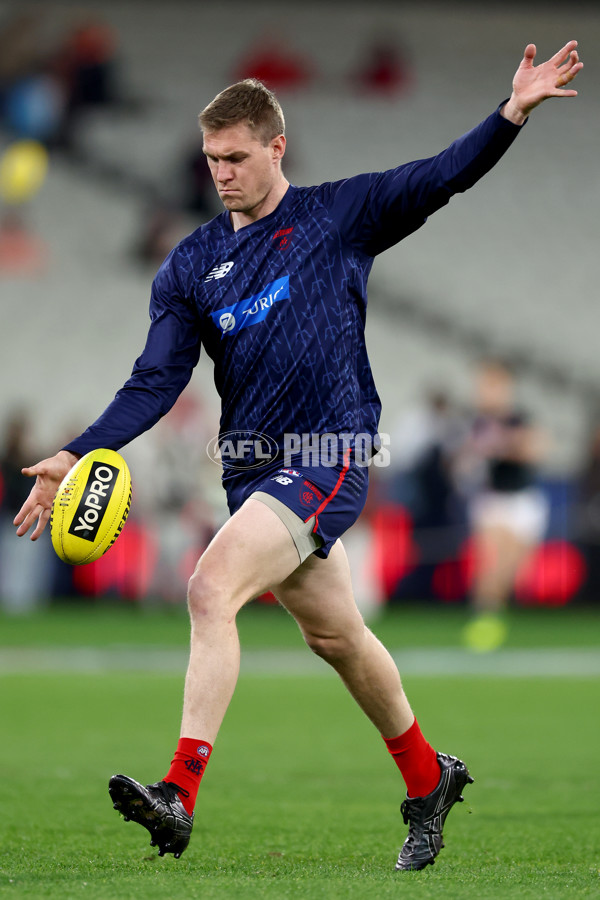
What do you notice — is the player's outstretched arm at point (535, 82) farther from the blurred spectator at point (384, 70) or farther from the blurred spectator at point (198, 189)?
the blurred spectator at point (384, 70)

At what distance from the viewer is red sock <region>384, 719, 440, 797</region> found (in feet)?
16.4

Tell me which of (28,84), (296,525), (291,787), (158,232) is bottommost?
(291,787)

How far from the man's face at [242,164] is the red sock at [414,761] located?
1.99 m

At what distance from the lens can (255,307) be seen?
4.84m

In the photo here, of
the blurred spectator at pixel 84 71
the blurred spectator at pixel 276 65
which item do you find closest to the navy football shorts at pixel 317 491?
the blurred spectator at pixel 84 71

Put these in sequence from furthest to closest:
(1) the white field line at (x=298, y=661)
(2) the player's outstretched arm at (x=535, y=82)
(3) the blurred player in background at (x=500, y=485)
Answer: (3) the blurred player in background at (x=500, y=485) < (1) the white field line at (x=298, y=661) < (2) the player's outstretched arm at (x=535, y=82)

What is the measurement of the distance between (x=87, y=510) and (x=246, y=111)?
1.48 metres

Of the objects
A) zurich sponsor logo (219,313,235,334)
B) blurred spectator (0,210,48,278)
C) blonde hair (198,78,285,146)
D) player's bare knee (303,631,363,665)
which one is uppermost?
blurred spectator (0,210,48,278)

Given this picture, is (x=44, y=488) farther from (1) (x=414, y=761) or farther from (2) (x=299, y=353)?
(1) (x=414, y=761)

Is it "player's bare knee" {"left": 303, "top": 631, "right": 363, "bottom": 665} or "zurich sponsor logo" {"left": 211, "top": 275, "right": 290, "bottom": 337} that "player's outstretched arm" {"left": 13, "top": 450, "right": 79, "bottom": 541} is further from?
"player's bare knee" {"left": 303, "top": 631, "right": 363, "bottom": 665}

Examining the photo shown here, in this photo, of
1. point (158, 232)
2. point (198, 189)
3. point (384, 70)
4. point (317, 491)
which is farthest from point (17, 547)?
point (317, 491)

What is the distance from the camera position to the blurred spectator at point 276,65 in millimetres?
22500

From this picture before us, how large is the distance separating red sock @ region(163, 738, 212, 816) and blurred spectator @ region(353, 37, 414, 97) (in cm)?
1982

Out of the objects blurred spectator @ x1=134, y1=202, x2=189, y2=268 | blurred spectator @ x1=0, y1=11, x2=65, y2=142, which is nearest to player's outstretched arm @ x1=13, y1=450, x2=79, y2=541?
blurred spectator @ x1=134, y1=202, x2=189, y2=268
